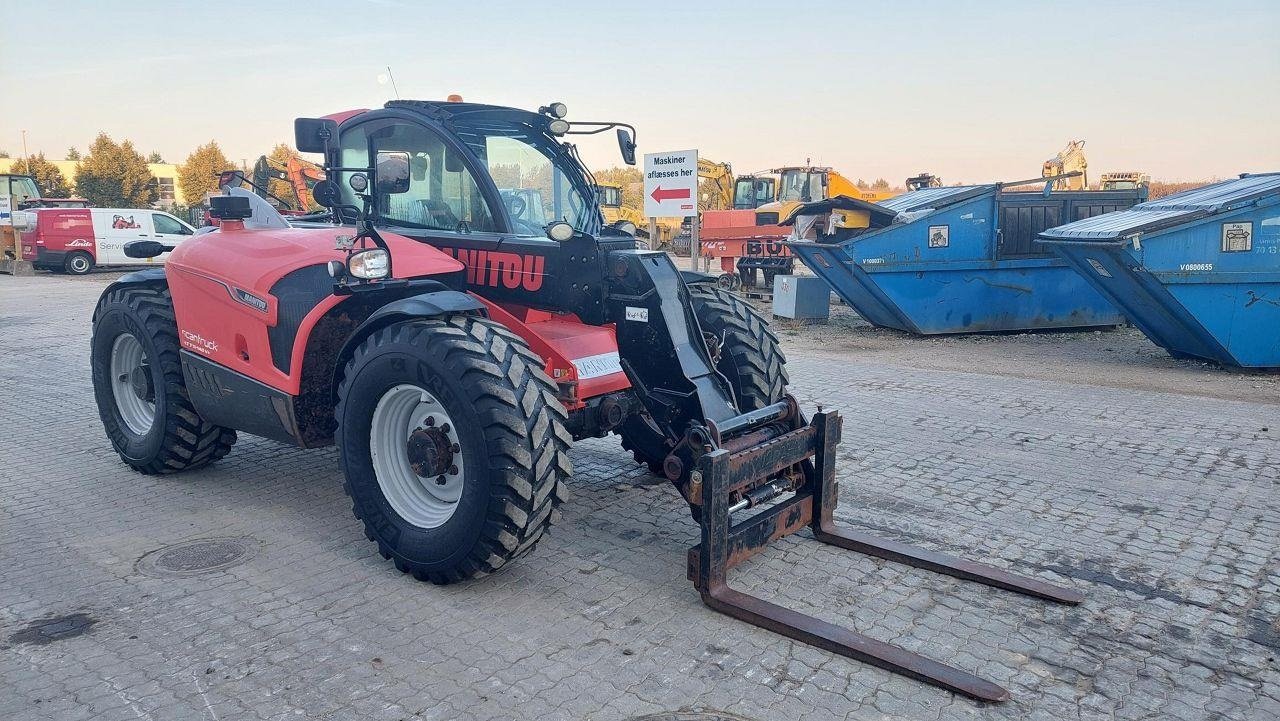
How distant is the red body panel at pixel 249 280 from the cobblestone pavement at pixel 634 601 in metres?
0.97

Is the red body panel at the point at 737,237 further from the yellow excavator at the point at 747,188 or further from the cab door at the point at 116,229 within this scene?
the cab door at the point at 116,229

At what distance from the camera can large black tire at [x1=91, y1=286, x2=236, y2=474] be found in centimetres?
572

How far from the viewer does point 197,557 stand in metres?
4.66

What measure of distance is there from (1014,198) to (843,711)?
35.9ft

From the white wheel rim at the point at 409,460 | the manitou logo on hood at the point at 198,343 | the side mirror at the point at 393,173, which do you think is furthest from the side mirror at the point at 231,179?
the white wheel rim at the point at 409,460

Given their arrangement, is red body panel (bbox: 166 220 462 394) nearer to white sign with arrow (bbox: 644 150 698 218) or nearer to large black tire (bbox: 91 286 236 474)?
large black tire (bbox: 91 286 236 474)

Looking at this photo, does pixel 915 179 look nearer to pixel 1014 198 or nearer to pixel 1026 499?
pixel 1014 198

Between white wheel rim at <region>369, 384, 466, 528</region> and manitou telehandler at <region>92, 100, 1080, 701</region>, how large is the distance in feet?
0.04

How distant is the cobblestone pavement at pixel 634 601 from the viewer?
334 centimetres

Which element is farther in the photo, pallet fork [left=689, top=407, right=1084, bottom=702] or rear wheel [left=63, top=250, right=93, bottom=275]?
rear wheel [left=63, top=250, right=93, bottom=275]

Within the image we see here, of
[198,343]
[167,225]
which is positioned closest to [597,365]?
[198,343]

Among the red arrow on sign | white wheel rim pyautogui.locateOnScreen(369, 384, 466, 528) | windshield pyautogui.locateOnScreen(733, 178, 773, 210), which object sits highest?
windshield pyautogui.locateOnScreen(733, 178, 773, 210)

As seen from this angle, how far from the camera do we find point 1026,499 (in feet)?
18.3

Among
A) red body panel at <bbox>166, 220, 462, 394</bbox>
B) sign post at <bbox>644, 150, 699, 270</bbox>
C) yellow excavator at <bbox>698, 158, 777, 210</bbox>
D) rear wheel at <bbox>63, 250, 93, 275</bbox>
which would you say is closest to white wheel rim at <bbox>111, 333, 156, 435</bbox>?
red body panel at <bbox>166, 220, 462, 394</bbox>
